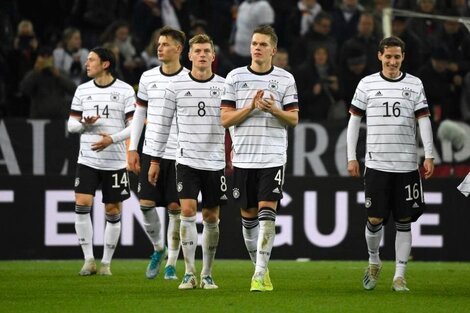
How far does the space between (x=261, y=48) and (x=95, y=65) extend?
338 cm

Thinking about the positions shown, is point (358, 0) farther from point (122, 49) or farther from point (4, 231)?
point (4, 231)

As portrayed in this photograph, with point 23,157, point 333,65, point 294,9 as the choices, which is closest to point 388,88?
point 23,157

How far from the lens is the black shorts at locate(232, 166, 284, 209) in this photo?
12328mm

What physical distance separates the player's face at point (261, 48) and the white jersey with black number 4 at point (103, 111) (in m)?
3.03

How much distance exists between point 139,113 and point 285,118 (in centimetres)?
215

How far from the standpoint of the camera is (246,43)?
21906 millimetres

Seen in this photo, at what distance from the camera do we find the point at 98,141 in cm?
1506

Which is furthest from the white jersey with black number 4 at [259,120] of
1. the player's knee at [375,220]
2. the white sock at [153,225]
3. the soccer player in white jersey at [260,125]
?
the white sock at [153,225]

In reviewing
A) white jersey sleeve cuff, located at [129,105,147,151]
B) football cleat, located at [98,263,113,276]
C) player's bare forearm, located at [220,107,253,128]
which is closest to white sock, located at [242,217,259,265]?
player's bare forearm, located at [220,107,253,128]

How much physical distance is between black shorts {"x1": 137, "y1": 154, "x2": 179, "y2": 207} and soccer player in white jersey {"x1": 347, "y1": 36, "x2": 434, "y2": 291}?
86.8 inches

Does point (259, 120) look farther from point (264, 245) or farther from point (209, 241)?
point (209, 241)

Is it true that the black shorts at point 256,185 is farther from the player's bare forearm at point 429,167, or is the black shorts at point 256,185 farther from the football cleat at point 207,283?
the player's bare forearm at point 429,167

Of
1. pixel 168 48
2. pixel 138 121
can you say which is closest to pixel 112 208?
pixel 138 121

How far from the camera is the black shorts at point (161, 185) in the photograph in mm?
14266
